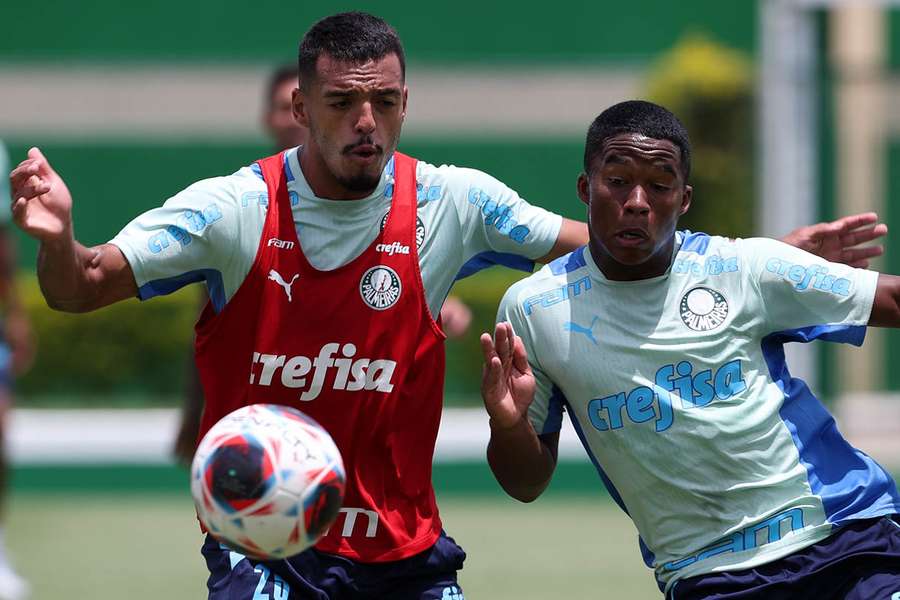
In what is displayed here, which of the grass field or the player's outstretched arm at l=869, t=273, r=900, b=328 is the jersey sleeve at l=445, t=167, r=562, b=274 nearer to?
the player's outstretched arm at l=869, t=273, r=900, b=328

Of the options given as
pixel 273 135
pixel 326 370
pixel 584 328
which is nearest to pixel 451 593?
pixel 326 370

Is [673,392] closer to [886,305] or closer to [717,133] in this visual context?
[886,305]

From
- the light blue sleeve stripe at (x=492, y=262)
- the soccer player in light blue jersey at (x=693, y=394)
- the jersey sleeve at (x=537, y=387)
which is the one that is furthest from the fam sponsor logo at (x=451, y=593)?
the light blue sleeve stripe at (x=492, y=262)

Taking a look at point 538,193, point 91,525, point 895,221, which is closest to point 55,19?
point 538,193

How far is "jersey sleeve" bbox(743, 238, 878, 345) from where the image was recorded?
4199 millimetres

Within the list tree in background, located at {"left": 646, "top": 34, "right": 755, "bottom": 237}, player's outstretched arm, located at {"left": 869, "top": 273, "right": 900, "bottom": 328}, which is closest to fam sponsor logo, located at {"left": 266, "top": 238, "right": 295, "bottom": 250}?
player's outstretched arm, located at {"left": 869, "top": 273, "right": 900, "bottom": 328}

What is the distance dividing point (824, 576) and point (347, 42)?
73.7 inches

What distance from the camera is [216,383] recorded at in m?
4.31

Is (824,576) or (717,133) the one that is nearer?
(824,576)

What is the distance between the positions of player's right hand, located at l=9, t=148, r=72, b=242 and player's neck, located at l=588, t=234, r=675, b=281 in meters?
1.40

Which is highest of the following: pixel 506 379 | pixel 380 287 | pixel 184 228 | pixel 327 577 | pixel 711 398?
pixel 184 228

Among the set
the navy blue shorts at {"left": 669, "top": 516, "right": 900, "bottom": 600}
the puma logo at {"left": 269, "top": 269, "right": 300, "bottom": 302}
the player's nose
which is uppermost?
the player's nose

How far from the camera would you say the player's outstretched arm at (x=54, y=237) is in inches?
152

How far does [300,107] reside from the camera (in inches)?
173
